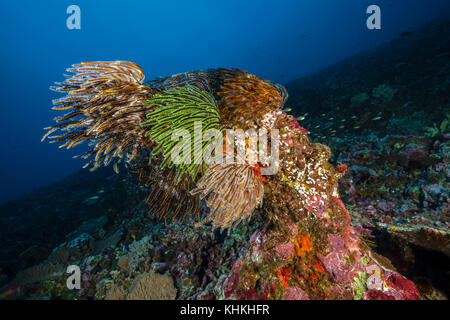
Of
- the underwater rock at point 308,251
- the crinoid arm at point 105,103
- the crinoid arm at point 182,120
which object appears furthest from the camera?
the underwater rock at point 308,251

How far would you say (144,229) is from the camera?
6715 mm

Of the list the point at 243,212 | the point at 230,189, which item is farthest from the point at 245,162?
the point at 243,212

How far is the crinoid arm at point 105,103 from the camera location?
2789 millimetres

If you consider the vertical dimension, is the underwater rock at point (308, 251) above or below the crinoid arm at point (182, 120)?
below

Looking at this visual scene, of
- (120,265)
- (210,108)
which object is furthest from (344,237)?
(120,265)

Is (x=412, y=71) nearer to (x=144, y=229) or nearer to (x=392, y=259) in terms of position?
(x=392, y=259)

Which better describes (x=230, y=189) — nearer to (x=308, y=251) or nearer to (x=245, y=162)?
(x=245, y=162)

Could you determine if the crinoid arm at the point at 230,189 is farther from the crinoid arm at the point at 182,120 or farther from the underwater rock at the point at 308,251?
the underwater rock at the point at 308,251

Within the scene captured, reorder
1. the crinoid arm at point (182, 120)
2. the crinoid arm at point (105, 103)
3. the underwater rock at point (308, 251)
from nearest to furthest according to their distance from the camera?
1. the crinoid arm at point (182, 120)
2. the crinoid arm at point (105, 103)
3. the underwater rock at point (308, 251)

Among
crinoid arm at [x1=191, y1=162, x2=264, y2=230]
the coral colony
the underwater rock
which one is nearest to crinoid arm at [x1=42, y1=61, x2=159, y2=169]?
the coral colony

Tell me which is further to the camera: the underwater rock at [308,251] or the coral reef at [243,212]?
the underwater rock at [308,251]

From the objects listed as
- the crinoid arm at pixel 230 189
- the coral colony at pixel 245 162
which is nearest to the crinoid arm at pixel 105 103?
the coral colony at pixel 245 162

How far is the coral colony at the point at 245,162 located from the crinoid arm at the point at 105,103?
0.05 feet

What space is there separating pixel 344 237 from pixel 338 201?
553mm
